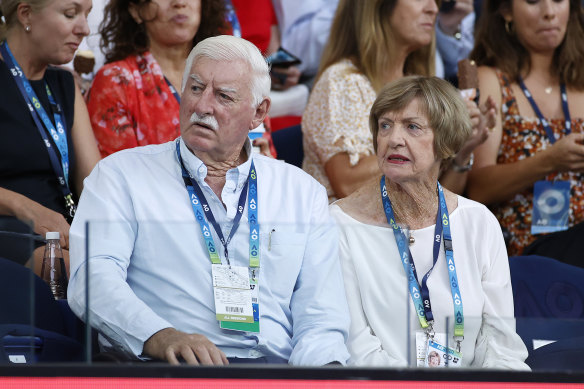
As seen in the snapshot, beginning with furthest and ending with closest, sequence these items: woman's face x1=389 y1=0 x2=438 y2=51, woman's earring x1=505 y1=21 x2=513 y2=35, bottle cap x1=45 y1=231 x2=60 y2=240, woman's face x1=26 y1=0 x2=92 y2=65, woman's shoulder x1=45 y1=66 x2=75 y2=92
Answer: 1. woman's earring x1=505 y1=21 x2=513 y2=35
2. woman's face x1=389 y1=0 x2=438 y2=51
3. woman's shoulder x1=45 y1=66 x2=75 y2=92
4. woman's face x1=26 y1=0 x2=92 y2=65
5. bottle cap x1=45 y1=231 x2=60 y2=240

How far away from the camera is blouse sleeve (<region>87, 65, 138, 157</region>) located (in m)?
3.51

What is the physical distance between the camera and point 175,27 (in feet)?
12.1

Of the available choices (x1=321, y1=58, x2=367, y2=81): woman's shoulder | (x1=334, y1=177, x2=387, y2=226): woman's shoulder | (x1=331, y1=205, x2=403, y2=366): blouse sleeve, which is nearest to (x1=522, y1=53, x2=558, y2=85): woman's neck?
(x1=321, y1=58, x2=367, y2=81): woman's shoulder

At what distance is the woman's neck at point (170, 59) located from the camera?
3.74 metres

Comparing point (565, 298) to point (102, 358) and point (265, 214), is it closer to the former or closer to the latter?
point (265, 214)

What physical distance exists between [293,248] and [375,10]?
2.02 metres

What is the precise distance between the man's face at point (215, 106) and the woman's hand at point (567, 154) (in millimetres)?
1702

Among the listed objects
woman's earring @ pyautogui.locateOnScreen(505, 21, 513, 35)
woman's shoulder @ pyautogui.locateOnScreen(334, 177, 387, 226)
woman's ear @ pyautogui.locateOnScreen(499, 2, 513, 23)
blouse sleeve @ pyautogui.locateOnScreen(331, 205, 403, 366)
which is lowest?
blouse sleeve @ pyautogui.locateOnScreen(331, 205, 403, 366)

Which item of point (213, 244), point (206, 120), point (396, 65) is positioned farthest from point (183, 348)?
point (396, 65)

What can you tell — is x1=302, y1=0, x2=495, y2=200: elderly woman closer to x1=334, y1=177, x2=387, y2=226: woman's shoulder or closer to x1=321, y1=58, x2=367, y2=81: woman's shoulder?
x1=321, y1=58, x2=367, y2=81: woman's shoulder

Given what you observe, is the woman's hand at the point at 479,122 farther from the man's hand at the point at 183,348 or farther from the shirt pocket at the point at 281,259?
the man's hand at the point at 183,348

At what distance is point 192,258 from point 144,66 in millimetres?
1648

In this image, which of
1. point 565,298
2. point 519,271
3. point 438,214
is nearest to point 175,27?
point 438,214

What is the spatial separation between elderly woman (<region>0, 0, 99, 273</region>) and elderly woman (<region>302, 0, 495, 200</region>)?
94 cm
